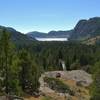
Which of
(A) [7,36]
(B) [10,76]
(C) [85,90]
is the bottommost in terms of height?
(C) [85,90]

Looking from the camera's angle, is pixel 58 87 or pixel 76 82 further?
pixel 76 82

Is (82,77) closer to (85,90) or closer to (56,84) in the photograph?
(85,90)

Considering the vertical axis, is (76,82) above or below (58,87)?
above

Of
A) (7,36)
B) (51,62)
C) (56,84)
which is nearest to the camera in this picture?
(7,36)

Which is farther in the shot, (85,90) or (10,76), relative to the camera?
(85,90)

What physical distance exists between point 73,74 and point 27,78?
45115 millimetres

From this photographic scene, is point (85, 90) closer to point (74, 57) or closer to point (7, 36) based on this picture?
point (7, 36)

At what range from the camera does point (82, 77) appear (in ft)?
356

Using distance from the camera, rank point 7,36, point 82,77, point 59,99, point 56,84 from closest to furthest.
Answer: point 7,36
point 59,99
point 56,84
point 82,77

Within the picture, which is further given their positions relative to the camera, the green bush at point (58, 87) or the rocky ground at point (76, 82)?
the green bush at point (58, 87)

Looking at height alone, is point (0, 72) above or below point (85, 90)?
above

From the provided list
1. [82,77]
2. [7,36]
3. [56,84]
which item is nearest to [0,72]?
[7,36]

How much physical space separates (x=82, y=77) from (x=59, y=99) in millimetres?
41447

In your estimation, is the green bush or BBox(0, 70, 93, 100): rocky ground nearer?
BBox(0, 70, 93, 100): rocky ground
